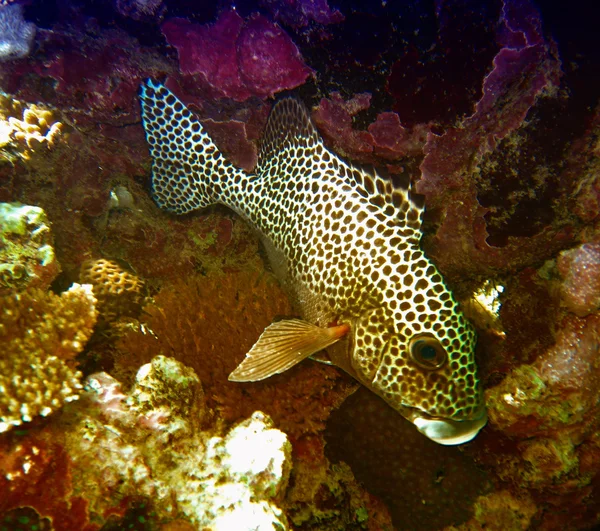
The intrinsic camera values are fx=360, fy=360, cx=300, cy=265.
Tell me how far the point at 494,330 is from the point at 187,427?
104 inches

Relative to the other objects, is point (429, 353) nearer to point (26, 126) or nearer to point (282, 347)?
point (282, 347)

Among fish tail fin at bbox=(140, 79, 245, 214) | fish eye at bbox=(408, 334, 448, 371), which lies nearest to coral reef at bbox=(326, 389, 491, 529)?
fish eye at bbox=(408, 334, 448, 371)

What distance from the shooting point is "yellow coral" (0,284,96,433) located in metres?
2.13

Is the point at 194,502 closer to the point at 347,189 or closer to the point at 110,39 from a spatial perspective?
the point at 347,189

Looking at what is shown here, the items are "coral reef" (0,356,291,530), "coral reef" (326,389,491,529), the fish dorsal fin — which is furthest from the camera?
the fish dorsal fin

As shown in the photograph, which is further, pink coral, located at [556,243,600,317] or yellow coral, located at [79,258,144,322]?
yellow coral, located at [79,258,144,322]

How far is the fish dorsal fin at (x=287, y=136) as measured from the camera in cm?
366

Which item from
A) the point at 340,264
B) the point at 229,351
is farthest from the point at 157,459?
the point at 340,264

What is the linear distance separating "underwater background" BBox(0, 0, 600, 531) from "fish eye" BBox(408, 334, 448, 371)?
66 cm

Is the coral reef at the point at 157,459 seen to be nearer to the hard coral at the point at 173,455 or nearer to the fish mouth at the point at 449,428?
the hard coral at the point at 173,455

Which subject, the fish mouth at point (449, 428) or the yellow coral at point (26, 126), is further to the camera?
the yellow coral at point (26, 126)

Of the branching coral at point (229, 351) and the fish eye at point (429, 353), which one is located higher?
the fish eye at point (429, 353)

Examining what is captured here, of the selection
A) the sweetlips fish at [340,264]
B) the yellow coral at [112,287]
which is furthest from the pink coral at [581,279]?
the yellow coral at [112,287]

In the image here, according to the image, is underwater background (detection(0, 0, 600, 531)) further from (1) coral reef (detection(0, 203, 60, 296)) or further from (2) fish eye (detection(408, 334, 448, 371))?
(2) fish eye (detection(408, 334, 448, 371))
